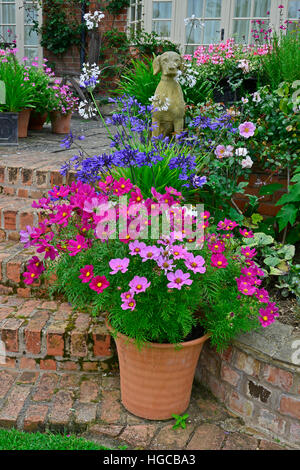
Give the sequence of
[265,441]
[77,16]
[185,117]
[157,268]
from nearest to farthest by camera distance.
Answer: [157,268]
[265,441]
[185,117]
[77,16]

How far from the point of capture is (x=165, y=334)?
1927mm

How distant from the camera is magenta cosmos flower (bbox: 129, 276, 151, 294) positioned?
168 centimetres

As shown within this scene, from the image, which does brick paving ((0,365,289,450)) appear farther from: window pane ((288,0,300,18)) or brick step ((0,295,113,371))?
window pane ((288,0,300,18))

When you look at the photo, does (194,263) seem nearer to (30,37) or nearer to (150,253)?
(150,253)

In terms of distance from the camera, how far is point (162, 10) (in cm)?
743

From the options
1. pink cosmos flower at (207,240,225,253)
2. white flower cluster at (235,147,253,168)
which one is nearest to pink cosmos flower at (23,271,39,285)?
pink cosmos flower at (207,240,225,253)

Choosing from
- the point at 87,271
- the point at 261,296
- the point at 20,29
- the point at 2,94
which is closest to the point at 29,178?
the point at 2,94

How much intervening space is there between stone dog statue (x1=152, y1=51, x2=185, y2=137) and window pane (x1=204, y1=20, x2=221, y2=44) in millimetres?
4678

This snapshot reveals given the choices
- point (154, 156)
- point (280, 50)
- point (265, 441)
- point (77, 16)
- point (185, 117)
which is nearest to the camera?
point (265, 441)

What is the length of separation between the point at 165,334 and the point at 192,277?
27 centimetres

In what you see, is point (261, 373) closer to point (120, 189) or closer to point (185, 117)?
point (120, 189)

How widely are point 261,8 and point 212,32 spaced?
80 cm

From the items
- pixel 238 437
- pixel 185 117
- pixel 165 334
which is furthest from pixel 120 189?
pixel 185 117

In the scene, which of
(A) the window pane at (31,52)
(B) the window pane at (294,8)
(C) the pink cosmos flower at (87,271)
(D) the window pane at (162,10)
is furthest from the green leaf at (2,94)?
(A) the window pane at (31,52)
